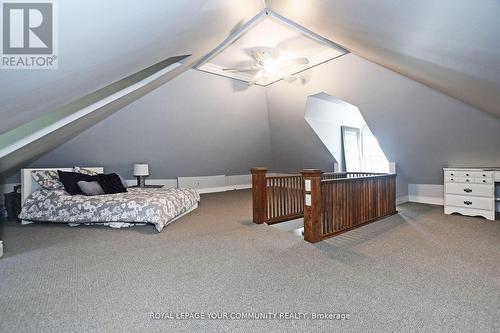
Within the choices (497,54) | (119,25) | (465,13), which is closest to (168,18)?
(119,25)

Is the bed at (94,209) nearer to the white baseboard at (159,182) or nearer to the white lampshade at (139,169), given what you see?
the white lampshade at (139,169)

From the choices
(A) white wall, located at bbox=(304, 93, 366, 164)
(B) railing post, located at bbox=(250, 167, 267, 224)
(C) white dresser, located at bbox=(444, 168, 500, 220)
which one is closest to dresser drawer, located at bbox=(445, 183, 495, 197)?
(C) white dresser, located at bbox=(444, 168, 500, 220)

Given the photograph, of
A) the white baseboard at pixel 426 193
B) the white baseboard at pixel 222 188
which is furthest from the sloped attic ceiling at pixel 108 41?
the white baseboard at pixel 426 193

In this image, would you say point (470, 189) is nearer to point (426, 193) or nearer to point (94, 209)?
point (426, 193)

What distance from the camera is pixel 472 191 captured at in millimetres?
3705

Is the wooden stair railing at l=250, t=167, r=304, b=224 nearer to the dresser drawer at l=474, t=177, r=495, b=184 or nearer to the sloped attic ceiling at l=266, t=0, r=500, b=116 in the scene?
the sloped attic ceiling at l=266, t=0, r=500, b=116

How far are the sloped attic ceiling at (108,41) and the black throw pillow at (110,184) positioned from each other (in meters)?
1.87

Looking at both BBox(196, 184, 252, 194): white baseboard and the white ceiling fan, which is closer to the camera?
the white ceiling fan

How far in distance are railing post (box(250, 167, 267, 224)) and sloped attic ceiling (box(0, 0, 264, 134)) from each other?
2.01m

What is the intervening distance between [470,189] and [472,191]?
0.13ft

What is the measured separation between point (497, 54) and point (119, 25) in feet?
8.87

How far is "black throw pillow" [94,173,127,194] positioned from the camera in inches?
164

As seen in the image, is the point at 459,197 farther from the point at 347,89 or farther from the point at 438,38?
the point at 438,38

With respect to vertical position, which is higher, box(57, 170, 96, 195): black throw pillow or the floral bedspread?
box(57, 170, 96, 195): black throw pillow
